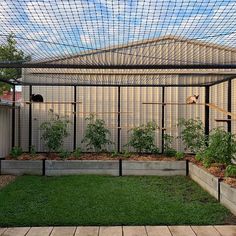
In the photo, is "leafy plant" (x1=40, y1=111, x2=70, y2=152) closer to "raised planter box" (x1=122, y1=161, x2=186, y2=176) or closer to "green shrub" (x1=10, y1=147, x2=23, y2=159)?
"green shrub" (x1=10, y1=147, x2=23, y2=159)

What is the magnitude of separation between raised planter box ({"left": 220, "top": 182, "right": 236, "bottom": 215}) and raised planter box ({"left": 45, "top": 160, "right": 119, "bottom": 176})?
8.83 ft

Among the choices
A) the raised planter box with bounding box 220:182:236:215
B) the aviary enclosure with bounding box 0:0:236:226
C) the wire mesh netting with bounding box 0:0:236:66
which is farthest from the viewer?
the raised planter box with bounding box 220:182:236:215

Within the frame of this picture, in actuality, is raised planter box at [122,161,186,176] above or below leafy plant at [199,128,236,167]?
below

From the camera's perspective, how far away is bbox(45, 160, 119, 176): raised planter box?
7.27 meters

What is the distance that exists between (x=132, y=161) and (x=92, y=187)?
1.52m

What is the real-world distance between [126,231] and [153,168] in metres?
3.52

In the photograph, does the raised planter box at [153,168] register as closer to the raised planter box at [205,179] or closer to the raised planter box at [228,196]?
the raised planter box at [205,179]

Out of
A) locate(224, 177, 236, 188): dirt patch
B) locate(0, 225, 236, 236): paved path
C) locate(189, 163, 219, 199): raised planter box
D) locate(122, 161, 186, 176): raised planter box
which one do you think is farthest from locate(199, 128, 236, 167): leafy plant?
locate(0, 225, 236, 236): paved path

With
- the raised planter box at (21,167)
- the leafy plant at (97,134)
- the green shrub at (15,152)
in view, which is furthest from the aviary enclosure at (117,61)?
the raised planter box at (21,167)

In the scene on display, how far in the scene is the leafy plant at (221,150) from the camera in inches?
232

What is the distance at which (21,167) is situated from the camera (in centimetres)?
727

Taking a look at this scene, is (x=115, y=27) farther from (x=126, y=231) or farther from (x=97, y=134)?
(x=97, y=134)

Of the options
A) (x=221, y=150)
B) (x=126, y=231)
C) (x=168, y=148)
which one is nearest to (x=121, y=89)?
(x=168, y=148)

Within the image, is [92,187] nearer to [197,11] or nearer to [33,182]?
[33,182]
